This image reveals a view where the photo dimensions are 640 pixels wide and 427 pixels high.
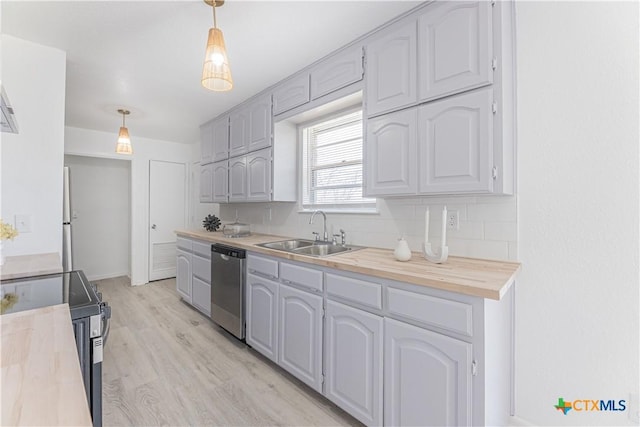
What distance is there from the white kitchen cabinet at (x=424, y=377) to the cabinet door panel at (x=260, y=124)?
2.15 metres

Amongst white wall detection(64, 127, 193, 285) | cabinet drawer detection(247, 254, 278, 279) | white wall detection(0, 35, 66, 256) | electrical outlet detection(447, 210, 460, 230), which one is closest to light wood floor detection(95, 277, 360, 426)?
cabinet drawer detection(247, 254, 278, 279)

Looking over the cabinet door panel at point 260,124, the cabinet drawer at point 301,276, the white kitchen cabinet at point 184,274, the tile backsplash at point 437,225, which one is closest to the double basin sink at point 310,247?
the tile backsplash at point 437,225

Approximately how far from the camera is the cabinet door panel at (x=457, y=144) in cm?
148

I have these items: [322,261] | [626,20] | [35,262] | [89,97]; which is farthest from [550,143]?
[89,97]

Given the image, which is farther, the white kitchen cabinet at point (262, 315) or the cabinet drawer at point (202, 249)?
the cabinet drawer at point (202, 249)

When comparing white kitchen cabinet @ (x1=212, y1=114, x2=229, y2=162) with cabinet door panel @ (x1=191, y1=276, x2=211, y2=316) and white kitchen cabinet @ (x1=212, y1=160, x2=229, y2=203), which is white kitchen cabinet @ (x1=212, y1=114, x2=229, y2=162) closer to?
white kitchen cabinet @ (x1=212, y1=160, x2=229, y2=203)

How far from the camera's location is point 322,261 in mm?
1771

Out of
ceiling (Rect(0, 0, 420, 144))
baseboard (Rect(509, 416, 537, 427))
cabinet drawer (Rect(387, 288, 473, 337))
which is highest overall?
Result: ceiling (Rect(0, 0, 420, 144))

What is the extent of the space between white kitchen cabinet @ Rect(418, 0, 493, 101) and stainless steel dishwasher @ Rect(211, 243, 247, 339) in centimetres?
193

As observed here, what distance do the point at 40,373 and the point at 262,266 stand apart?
1.63 m

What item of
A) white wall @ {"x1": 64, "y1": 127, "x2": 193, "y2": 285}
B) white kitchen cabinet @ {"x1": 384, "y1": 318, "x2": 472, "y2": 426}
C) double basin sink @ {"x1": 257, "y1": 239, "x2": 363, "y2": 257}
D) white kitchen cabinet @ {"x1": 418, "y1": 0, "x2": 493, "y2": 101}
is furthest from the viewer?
white wall @ {"x1": 64, "y1": 127, "x2": 193, "y2": 285}

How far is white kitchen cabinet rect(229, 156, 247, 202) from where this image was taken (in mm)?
3219

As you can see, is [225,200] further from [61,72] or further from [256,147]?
[61,72]

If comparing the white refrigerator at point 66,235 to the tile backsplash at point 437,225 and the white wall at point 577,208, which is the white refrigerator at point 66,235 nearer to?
the tile backsplash at point 437,225
